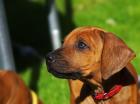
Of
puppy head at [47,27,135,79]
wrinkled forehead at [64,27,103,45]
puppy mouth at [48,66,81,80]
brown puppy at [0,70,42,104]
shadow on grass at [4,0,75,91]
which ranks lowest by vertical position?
shadow on grass at [4,0,75,91]

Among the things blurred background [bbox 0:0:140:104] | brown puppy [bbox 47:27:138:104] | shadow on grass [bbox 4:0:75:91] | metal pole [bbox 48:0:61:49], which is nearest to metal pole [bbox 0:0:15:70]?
blurred background [bbox 0:0:140:104]

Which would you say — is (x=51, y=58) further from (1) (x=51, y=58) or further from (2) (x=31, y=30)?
(2) (x=31, y=30)

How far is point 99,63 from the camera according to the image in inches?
183

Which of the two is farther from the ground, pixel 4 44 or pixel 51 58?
pixel 51 58

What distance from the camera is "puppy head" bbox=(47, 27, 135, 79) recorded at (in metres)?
4.57

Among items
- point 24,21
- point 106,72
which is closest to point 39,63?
point 24,21

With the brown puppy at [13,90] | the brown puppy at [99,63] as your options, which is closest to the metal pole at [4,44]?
the brown puppy at [13,90]

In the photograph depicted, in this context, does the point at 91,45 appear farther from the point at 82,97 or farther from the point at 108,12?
the point at 108,12

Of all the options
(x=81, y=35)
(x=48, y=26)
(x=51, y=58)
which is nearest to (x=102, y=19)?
(x=48, y=26)

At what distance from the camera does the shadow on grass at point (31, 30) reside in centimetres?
750

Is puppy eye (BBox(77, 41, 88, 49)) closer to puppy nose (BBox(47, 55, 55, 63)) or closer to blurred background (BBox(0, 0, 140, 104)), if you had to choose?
puppy nose (BBox(47, 55, 55, 63))

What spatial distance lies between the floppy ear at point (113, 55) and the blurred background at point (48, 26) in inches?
70.2

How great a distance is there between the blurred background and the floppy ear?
178cm

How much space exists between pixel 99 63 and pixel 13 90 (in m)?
1.24
